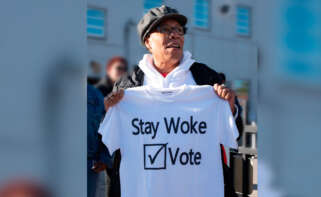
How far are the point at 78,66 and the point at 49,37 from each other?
8cm

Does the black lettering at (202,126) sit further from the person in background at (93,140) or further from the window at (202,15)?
the window at (202,15)

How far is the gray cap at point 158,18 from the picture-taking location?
1879 mm

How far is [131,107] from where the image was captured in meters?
2.02

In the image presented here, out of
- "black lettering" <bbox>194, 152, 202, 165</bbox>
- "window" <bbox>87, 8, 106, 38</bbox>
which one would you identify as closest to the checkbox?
"black lettering" <bbox>194, 152, 202, 165</bbox>

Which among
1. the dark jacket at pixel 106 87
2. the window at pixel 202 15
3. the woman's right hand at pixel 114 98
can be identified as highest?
the window at pixel 202 15

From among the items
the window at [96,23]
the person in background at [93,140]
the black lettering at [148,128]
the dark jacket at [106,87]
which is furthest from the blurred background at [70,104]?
the window at [96,23]

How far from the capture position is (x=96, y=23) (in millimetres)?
10992

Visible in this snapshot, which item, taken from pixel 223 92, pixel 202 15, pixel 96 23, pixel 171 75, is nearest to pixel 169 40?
pixel 171 75

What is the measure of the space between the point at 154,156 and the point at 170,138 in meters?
0.11

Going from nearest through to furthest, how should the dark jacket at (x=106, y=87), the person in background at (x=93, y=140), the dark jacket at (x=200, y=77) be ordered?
the dark jacket at (x=200, y=77)
the person in background at (x=93, y=140)
the dark jacket at (x=106, y=87)

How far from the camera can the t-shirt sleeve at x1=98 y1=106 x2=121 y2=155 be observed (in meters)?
1.96

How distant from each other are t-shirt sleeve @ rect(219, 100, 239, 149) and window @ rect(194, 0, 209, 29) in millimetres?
10996

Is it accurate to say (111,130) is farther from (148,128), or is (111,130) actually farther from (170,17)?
(170,17)

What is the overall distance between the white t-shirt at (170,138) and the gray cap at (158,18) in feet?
0.93
